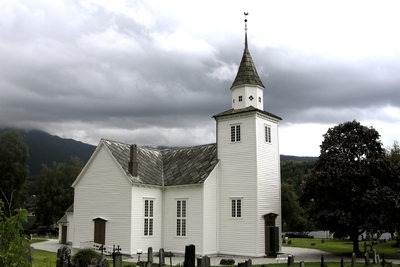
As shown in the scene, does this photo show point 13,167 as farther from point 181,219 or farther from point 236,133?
point 236,133

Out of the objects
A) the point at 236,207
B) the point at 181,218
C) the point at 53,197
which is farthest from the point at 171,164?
the point at 53,197

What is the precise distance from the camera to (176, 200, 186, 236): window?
34.0 meters

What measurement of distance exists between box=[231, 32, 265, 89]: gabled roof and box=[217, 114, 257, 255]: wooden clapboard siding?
3.24 meters

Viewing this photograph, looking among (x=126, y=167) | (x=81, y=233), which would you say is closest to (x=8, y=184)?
(x=81, y=233)

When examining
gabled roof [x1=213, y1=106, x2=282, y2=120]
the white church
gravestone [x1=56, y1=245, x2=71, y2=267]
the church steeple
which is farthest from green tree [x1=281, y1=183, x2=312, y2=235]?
gravestone [x1=56, y1=245, x2=71, y2=267]

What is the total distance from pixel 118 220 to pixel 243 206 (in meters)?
9.97

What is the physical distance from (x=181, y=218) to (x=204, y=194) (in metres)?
3.01

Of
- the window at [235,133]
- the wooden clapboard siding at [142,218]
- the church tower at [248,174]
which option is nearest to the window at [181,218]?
the wooden clapboard siding at [142,218]

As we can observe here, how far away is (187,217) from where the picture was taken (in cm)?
3356

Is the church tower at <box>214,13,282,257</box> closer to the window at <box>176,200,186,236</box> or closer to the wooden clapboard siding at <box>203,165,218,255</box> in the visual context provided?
the wooden clapboard siding at <box>203,165,218,255</box>

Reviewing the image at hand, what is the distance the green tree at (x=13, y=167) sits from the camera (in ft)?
201

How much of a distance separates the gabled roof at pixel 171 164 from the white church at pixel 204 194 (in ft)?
0.39

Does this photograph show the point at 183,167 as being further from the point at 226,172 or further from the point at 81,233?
the point at 81,233

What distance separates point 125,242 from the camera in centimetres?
3272
